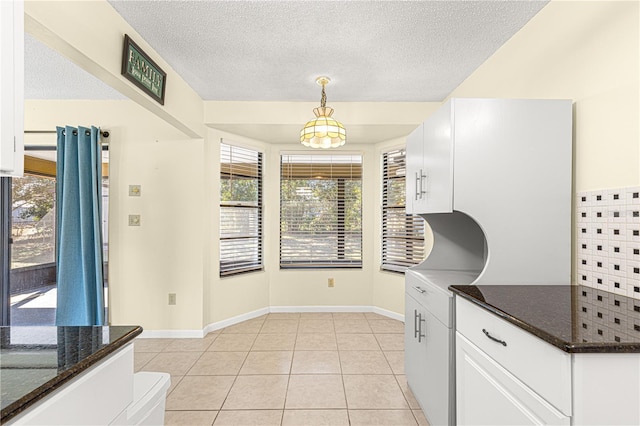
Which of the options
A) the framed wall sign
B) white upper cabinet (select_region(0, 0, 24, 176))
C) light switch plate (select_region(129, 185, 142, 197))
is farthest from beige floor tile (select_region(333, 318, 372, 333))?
white upper cabinet (select_region(0, 0, 24, 176))

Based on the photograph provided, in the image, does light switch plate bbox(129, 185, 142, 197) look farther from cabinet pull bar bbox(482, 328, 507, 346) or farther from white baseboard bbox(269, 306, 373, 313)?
cabinet pull bar bbox(482, 328, 507, 346)

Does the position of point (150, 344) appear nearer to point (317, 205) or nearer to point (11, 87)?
point (317, 205)

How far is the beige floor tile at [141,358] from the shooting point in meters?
2.76

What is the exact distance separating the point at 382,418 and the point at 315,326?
5.57 ft

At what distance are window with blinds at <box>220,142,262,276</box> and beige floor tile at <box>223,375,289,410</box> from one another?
1460 mm

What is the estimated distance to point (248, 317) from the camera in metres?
3.92

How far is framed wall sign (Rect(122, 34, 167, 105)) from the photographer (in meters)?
2.00

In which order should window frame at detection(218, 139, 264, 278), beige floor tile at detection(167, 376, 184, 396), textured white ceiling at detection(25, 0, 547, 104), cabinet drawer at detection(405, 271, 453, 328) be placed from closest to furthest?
cabinet drawer at detection(405, 271, 453, 328) → textured white ceiling at detection(25, 0, 547, 104) → beige floor tile at detection(167, 376, 184, 396) → window frame at detection(218, 139, 264, 278)

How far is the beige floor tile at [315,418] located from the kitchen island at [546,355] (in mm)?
803

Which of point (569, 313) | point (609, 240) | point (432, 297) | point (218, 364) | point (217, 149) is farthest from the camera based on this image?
point (217, 149)

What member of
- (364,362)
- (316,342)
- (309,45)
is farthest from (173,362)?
(309,45)

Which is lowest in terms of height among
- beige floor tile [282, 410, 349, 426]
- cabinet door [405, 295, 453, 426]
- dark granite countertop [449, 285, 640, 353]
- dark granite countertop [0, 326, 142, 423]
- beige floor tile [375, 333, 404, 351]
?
beige floor tile [282, 410, 349, 426]

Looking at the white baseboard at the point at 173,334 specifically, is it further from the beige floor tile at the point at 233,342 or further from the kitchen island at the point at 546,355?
the kitchen island at the point at 546,355

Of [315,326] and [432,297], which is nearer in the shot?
[432,297]
